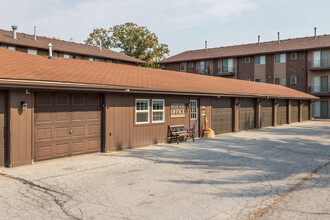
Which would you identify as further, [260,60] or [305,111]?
[260,60]

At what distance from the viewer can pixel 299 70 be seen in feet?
128

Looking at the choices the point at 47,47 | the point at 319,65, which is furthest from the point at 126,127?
the point at 319,65

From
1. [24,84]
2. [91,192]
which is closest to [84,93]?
[24,84]

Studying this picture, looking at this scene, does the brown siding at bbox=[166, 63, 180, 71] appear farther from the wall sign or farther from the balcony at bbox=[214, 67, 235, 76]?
the wall sign

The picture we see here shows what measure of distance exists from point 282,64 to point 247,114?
22584mm

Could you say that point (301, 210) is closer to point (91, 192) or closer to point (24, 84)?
point (91, 192)

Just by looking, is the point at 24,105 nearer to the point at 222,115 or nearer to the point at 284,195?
the point at 284,195

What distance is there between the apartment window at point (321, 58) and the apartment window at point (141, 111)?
33.3m

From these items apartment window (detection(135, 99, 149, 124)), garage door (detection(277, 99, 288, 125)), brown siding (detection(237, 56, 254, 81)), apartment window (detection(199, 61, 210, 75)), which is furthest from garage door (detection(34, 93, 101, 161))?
apartment window (detection(199, 61, 210, 75))

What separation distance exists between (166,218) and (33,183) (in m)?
3.97

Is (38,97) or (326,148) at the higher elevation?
(38,97)

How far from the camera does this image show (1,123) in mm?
8766

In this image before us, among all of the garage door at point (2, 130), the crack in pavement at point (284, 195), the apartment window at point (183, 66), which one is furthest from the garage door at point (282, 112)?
the apartment window at point (183, 66)

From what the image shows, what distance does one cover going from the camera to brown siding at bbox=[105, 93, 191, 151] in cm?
1168
